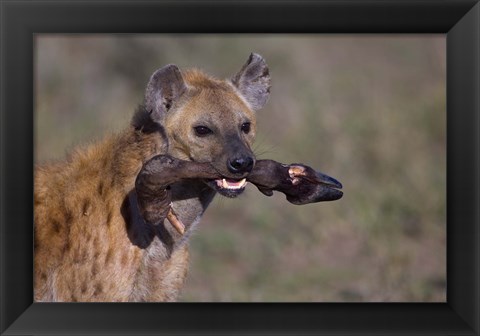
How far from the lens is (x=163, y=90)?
5.48 meters

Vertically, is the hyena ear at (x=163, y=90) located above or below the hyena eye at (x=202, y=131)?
above

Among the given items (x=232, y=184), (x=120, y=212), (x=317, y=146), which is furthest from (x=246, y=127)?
(x=317, y=146)

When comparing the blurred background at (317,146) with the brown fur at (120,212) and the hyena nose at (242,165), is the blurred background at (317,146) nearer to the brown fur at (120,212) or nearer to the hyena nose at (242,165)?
the brown fur at (120,212)

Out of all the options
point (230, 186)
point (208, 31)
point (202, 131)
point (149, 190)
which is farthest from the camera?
point (202, 131)

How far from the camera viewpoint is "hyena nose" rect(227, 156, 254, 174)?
507 centimetres

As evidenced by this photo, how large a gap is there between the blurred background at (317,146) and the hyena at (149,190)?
171 centimetres

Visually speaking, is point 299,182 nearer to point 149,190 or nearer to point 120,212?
point 149,190

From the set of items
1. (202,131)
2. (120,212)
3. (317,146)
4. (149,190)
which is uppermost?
(317,146)

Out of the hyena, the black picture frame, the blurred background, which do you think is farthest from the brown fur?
the blurred background

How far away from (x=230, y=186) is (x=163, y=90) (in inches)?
28.2

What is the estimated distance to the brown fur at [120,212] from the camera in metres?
5.18

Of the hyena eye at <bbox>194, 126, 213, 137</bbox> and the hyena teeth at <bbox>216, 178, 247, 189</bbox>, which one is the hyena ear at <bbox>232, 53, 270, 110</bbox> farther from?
the hyena teeth at <bbox>216, 178, 247, 189</bbox>

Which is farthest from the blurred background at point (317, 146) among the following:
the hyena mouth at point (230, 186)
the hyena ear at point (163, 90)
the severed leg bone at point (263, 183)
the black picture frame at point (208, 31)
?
the black picture frame at point (208, 31)
